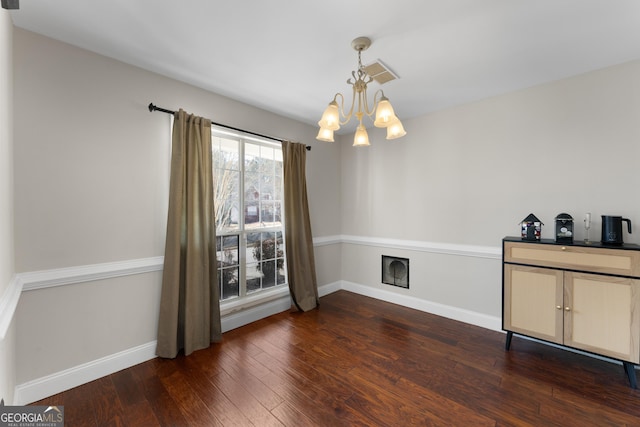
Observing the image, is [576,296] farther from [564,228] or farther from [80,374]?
[80,374]

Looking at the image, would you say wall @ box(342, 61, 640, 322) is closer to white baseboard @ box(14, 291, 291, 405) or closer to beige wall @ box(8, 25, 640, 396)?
beige wall @ box(8, 25, 640, 396)

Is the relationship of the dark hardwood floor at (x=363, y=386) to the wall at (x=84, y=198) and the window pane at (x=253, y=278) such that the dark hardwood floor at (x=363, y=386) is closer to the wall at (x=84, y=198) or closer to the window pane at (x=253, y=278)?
the wall at (x=84, y=198)

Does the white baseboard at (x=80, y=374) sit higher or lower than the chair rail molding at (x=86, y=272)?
lower

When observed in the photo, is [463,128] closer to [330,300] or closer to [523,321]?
[523,321]

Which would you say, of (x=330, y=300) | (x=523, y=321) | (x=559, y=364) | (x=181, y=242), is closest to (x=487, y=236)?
(x=523, y=321)

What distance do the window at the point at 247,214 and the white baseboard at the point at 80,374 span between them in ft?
2.83

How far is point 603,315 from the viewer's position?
2070mm

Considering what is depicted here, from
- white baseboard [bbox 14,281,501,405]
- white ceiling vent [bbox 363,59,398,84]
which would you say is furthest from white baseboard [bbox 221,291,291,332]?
white ceiling vent [bbox 363,59,398,84]

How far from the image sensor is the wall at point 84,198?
72.6 inches

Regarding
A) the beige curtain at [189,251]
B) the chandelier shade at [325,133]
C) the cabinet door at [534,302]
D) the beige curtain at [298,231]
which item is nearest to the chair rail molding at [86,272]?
the beige curtain at [189,251]

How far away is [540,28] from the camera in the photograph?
1.82 metres

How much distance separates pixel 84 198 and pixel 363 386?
8.58ft

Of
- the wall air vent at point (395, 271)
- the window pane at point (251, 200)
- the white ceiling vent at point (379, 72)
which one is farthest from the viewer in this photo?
the wall air vent at point (395, 271)

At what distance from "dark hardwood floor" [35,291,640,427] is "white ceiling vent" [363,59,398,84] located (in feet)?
8.43
